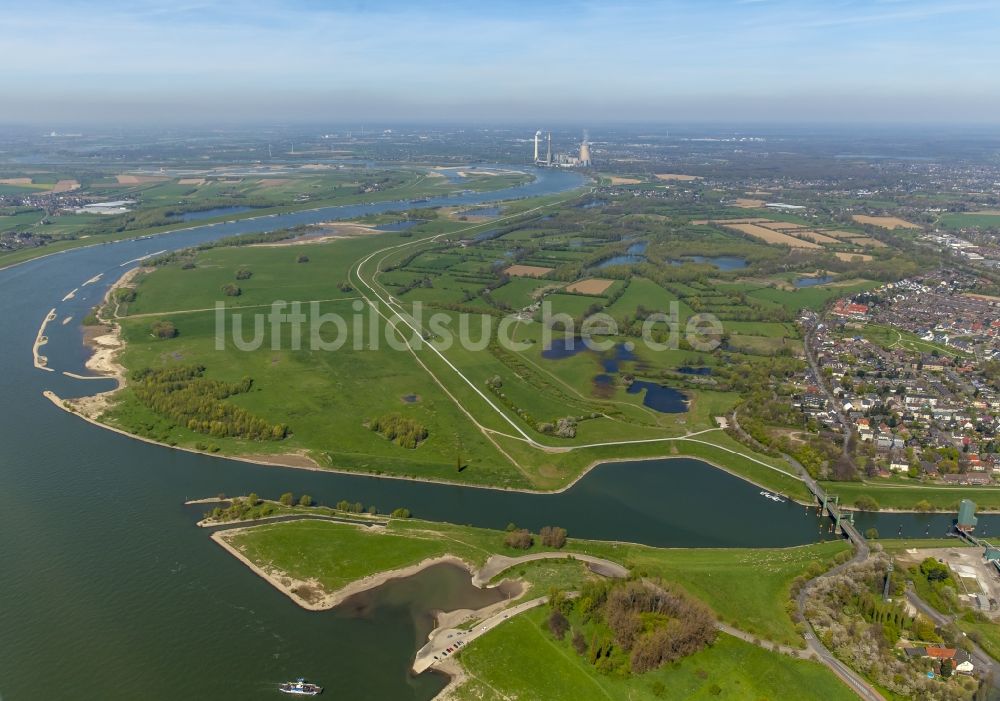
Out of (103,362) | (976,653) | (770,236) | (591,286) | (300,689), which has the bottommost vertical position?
(300,689)

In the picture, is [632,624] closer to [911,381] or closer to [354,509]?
[354,509]

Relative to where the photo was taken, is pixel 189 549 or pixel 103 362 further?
pixel 103 362

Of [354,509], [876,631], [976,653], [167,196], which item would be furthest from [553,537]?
[167,196]

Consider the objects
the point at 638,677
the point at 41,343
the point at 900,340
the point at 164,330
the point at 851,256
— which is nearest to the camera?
the point at 638,677

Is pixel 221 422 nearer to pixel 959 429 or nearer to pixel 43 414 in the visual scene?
pixel 43 414

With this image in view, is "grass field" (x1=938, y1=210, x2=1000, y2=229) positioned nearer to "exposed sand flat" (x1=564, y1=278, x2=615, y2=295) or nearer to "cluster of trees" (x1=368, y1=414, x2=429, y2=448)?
"exposed sand flat" (x1=564, y1=278, x2=615, y2=295)

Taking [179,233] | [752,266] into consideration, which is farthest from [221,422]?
[179,233]

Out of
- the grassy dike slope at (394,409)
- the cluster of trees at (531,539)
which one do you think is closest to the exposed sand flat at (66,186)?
the grassy dike slope at (394,409)

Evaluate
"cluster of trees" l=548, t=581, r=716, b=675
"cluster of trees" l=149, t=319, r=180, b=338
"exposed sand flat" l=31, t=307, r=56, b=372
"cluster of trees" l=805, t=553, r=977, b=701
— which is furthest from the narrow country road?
"exposed sand flat" l=31, t=307, r=56, b=372
